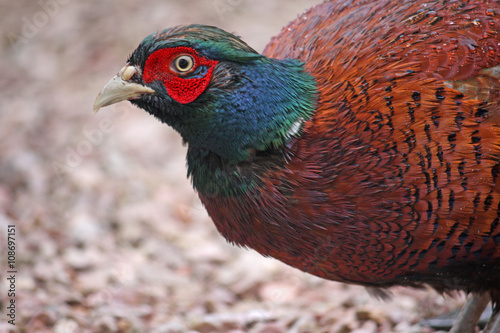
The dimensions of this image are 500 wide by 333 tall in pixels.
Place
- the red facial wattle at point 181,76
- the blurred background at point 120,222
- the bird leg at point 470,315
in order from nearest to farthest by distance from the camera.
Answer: the red facial wattle at point 181,76
the bird leg at point 470,315
the blurred background at point 120,222

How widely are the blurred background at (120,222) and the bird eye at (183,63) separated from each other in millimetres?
2149

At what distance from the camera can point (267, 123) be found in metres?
2.91

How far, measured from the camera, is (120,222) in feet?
19.0

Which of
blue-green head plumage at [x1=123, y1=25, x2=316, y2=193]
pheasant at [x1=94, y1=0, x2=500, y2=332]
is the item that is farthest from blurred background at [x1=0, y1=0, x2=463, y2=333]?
blue-green head plumage at [x1=123, y1=25, x2=316, y2=193]

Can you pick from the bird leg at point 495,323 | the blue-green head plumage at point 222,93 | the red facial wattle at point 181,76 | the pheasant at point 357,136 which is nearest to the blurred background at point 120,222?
the bird leg at point 495,323

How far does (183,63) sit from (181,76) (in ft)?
0.22

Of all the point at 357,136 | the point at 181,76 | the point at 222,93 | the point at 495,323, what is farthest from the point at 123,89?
the point at 495,323

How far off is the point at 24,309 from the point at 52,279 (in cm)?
61

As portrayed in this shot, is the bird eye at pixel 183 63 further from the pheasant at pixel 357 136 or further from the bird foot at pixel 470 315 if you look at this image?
the bird foot at pixel 470 315

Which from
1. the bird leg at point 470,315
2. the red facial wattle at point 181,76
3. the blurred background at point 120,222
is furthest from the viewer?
the blurred background at point 120,222

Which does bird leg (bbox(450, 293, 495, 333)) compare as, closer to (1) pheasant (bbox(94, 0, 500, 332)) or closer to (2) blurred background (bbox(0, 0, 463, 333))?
(2) blurred background (bbox(0, 0, 463, 333))

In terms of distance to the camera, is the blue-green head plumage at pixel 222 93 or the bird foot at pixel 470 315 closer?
the blue-green head plumage at pixel 222 93

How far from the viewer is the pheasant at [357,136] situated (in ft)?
9.09

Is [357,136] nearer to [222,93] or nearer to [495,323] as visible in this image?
[222,93]
